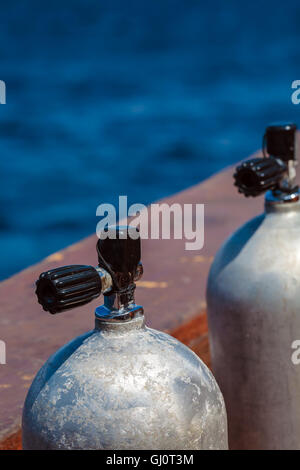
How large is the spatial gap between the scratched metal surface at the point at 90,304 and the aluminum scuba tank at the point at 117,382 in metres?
0.32

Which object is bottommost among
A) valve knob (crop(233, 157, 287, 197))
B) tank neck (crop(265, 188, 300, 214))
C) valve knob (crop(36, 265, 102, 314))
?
valve knob (crop(36, 265, 102, 314))

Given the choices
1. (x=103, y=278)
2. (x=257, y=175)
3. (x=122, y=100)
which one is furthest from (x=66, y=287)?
(x=122, y=100)

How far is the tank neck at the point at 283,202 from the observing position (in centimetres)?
92

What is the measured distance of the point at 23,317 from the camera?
4.16 ft

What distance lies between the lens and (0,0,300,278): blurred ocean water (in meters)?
3.78

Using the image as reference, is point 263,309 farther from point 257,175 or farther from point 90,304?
point 90,304

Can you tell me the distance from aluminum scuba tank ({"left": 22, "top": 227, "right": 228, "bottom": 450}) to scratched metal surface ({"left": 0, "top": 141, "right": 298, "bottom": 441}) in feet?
1.04

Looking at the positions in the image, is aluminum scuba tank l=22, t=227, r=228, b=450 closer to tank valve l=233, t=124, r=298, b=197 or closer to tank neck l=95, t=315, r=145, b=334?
tank neck l=95, t=315, r=145, b=334

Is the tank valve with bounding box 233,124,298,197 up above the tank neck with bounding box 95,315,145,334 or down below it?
above

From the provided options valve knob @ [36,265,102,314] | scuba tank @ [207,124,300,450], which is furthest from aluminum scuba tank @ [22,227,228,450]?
scuba tank @ [207,124,300,450]

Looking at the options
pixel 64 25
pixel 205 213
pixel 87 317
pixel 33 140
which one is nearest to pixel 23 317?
pixel 87 317

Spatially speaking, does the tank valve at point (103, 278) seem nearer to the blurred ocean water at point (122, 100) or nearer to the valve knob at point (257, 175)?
the valve knob at point (257, 175)
